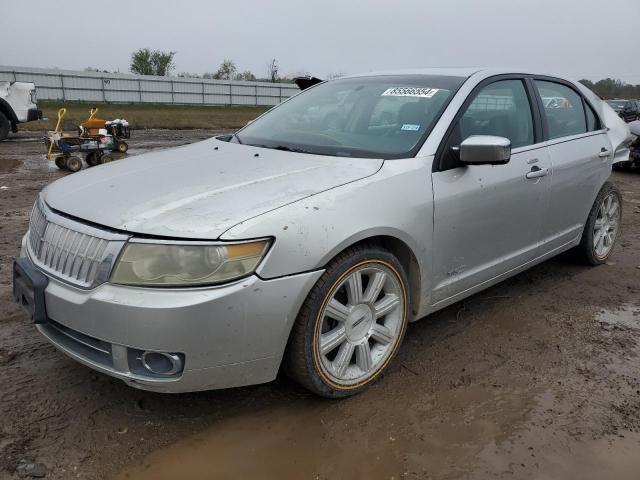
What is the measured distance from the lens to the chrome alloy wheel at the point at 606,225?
15.3 ft

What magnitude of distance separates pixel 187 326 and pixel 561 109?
3.36 metres

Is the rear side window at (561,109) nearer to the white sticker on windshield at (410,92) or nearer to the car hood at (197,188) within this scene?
the white sticker on windshield at (410,92)

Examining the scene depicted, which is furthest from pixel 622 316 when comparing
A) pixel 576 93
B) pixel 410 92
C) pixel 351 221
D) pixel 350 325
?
pixel 351 221

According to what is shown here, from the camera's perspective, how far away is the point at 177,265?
2.18m

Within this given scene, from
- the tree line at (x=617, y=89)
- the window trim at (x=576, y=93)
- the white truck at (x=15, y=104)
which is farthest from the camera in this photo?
the tree line at (x=617, y=89)

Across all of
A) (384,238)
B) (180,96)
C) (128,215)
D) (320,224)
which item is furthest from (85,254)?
(180,96)

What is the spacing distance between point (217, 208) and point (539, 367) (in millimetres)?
2028

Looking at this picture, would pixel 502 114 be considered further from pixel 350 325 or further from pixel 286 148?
pixel 350 325

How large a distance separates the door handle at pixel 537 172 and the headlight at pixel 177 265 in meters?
2.17

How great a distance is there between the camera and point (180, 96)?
38938 mm

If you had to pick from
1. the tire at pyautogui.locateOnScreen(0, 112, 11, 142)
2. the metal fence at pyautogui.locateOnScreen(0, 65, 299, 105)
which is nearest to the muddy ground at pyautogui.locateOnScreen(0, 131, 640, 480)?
the tire at pyautogui.locateOnScreen(0, 112, 11, 142)

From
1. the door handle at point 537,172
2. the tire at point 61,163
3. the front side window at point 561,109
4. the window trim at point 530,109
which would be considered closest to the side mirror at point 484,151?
the window trim at point 530,109

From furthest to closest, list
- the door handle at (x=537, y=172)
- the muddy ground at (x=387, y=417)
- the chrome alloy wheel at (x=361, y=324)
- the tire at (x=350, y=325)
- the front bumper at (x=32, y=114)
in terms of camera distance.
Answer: the front bumper at (x=32, y=114)
the door handle at (x=537, y=172)
the chrome alloy wheel at (x=361, y=324)
the tire at (x=350, y=325)
the muddy ground at (x=387, y=417)

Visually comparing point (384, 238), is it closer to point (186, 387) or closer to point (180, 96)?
point (186, 387)
